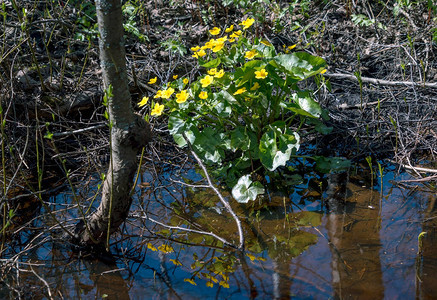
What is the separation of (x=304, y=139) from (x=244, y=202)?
3.42ft

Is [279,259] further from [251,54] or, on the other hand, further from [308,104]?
[251,54]

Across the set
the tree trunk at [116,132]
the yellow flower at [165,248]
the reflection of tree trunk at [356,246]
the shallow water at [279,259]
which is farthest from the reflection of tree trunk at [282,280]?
the tree trunk at [116,132]

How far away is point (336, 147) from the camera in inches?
A: 143

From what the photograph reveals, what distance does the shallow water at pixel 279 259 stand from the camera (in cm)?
239

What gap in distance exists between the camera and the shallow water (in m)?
2.39

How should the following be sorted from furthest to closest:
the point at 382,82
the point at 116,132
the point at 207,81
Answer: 1. the point at 382,82
2. the point at 207,81
3. the point at 116,132

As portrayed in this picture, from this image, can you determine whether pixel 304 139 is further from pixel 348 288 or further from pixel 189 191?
pixel 348 288

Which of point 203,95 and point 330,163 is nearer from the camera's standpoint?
point 203,95

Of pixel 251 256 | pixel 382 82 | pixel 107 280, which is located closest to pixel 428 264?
pixel 251 256

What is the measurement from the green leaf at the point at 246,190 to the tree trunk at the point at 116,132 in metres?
0.74

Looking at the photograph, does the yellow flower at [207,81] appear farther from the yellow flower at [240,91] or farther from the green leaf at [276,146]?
the green leaf at [276,146]

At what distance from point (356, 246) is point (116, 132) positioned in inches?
56.8

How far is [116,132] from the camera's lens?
2328 millimetres

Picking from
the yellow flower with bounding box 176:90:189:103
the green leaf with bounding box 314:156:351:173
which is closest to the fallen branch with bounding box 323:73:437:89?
the green leaf with bounding box 314:156:351:173
